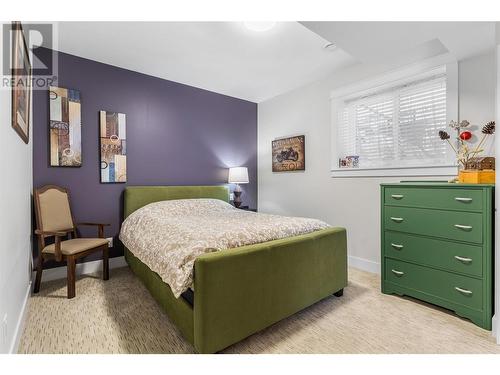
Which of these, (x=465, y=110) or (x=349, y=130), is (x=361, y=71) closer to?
(x=349, y=130)

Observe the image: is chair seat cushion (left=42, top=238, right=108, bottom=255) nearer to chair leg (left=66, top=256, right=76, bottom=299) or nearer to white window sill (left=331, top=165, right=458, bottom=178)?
chair leg (left=66, top=256, right=76, bottom=299)

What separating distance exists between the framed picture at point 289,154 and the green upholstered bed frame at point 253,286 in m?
1.67

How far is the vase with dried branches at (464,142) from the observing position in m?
2.19

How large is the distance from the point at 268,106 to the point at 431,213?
300cm

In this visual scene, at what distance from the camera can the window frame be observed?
95.0 inches

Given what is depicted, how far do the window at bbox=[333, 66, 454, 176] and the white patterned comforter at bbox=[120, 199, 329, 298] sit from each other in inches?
52.4

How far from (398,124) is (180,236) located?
2.61m

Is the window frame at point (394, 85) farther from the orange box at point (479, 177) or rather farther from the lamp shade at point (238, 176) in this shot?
the lamp shade at point (238, 176)

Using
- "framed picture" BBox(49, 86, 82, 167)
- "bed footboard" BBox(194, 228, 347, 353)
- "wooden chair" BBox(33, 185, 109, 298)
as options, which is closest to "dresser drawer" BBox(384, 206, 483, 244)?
"bed footboard" BBox(194, 228, 347, 353)

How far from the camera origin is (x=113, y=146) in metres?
3.11

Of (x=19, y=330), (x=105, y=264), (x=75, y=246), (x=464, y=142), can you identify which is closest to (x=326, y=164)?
(x=464, y=142)

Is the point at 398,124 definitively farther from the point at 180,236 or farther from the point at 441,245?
the point at 180,236

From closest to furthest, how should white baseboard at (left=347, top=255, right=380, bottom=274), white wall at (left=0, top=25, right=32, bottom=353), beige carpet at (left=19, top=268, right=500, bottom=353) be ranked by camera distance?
white wall at (left=0, top=25, right=32, bottom=353) < beige carpet at (left=19, top=268, right=500, bottom=353) < white baseboard at (left=347, top=255, right=380, bottom=274)
